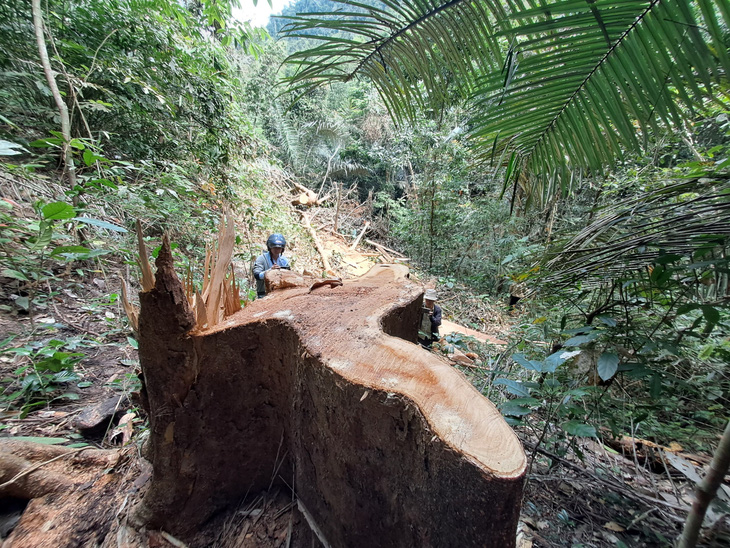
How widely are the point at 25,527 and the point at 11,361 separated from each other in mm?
1236

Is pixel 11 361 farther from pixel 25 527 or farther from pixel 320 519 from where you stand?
pixel 320 519

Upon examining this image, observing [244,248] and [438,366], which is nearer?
[438,366]

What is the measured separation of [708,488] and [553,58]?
1199mm

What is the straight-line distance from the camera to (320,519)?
1248 millimetres

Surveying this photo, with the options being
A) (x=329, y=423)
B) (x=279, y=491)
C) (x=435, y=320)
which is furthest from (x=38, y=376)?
(x=435, y=320)

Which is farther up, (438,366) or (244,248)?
(244,248)

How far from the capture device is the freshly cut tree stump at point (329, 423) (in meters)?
0.75

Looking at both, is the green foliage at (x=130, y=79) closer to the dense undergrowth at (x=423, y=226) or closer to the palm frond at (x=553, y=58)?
the dense undergrowth at (x=423, y=226)

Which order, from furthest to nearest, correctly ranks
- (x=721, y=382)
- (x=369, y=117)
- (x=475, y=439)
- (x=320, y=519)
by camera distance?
(x=369, y=117) → (x=721, y=382) → (x=320, y=519) → (x=475, y=439)

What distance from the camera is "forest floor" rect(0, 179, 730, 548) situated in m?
1.18

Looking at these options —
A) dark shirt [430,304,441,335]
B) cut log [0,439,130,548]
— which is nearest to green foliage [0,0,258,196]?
cut log [0,439,130,548]

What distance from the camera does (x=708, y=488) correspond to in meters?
0.73

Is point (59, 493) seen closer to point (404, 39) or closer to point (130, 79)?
point (404, 39)

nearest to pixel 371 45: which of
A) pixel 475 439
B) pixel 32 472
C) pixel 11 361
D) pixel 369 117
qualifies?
pixel 475 439
